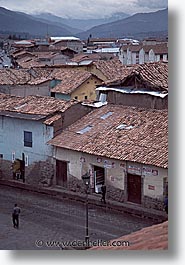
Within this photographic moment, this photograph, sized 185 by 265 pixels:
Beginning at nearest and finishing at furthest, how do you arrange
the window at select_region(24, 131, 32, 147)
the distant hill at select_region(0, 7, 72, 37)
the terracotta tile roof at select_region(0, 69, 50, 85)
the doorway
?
the distant hill at select_region(0, 7, 72, 37) < the doorway < the window at select_region(24, 131, 32, 147) < the terracotta tile roof at select_region(0, 69, 50, 85)

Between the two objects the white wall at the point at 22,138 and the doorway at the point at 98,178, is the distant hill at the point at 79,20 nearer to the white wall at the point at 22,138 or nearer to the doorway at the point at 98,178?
the doorway at the point at 98,178

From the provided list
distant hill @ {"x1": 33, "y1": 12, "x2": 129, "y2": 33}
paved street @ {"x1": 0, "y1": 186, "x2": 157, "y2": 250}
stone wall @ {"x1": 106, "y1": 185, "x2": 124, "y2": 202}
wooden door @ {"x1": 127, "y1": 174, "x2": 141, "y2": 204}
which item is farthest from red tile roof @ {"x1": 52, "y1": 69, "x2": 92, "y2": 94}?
distant hill @ {"x1": 33, "y1": 12, "x2": 129, "y2": 33}

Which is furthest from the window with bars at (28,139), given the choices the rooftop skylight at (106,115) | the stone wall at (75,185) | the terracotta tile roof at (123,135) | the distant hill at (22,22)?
the distant hill at (22,22)

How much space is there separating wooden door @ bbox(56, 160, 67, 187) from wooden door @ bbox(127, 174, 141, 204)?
129 cm

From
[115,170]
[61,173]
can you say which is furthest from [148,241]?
[61,173]

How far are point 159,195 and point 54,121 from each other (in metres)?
2.35

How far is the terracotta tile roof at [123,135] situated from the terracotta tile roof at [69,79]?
4499 mm

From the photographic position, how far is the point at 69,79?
14148 mm

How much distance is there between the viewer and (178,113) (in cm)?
316

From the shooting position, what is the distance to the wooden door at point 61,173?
28.1ft

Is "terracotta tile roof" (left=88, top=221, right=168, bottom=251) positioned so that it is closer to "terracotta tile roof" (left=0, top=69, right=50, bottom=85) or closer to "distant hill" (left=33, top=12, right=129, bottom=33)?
"distant hill" (left=33, top=12, right=129, bottom=33)

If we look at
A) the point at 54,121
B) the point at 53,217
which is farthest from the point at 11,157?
the point at 53,217

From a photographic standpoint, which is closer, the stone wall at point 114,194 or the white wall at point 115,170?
the white wall at point 115,170

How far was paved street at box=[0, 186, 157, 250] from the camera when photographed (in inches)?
229
